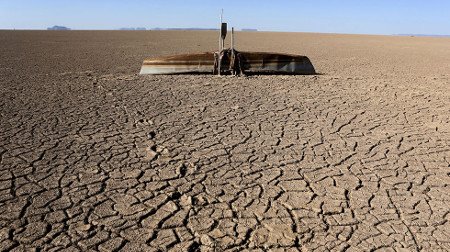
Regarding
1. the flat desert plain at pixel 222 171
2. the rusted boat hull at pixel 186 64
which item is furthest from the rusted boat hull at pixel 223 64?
the flat desert plain at pixel 222 171

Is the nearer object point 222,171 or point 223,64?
point 222,171

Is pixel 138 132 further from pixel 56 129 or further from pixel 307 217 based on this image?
pixel 307 217

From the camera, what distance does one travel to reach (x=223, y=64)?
8484mm

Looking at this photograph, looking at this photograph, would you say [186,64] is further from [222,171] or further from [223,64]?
[222,171]

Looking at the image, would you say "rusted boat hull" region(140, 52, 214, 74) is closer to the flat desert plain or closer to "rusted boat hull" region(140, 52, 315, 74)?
"rusted boat hull" region(140, 52, 315, 74)

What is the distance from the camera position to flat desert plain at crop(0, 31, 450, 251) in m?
2.70

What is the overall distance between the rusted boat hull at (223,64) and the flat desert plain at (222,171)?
1.71 metres

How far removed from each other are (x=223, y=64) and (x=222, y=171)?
5078 mm

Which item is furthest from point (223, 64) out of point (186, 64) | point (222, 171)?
point (222, 171)

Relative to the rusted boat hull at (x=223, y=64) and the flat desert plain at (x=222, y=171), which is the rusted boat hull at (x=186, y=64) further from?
the flat desert plain at (x=222, y=171)

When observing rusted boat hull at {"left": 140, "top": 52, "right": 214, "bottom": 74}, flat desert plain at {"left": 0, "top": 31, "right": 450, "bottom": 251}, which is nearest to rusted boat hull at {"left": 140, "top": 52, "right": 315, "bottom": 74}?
rusted boat hull at {"left": 140, "top": 52, "right": 214, "bottom": 74}

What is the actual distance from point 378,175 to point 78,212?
104 inches

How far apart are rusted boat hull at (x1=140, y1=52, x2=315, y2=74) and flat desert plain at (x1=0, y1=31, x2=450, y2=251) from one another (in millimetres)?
1708

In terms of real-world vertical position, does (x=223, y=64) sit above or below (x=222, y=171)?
above
